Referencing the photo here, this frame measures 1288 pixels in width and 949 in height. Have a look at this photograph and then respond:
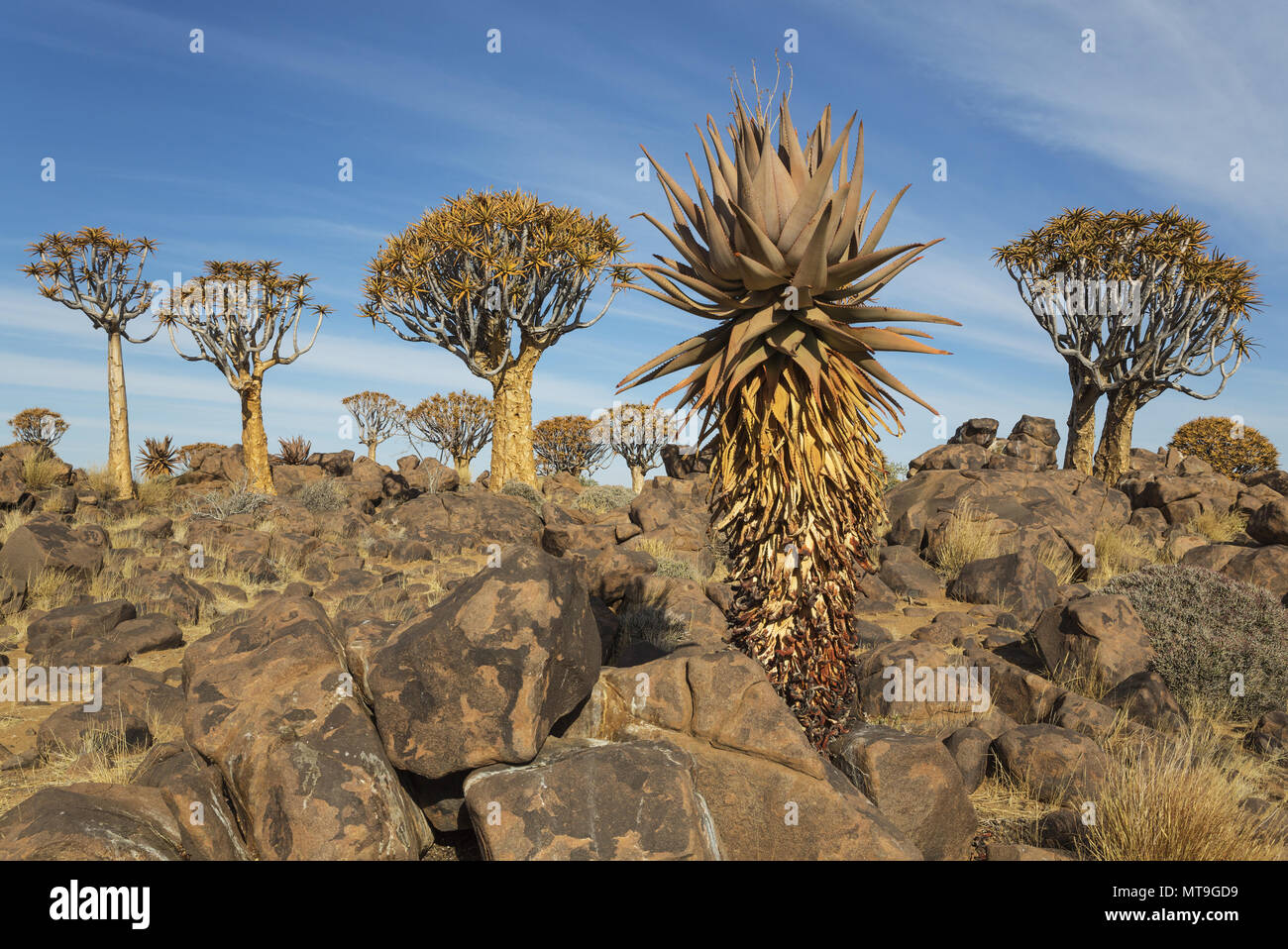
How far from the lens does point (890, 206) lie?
506 cm

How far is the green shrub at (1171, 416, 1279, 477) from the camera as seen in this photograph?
33.3 m

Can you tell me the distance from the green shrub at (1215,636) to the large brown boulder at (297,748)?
814 cm

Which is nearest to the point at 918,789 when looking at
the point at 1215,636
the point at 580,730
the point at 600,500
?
the point at 580,730

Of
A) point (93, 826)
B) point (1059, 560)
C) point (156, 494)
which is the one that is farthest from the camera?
point (156, 494)

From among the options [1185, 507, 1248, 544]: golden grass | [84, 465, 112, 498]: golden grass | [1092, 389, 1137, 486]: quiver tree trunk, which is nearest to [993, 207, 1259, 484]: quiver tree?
[1092, 389, 1137, 486]: quiver tree trunk

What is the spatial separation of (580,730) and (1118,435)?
26.1 meters

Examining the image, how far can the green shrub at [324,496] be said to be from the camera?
20.2 meters

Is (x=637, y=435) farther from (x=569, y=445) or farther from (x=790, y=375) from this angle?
(x=790, y=375)

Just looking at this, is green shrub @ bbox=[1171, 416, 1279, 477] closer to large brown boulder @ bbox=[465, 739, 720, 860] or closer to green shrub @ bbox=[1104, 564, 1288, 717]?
green shrub @ bbox=[1104, 564, 1288, 717]

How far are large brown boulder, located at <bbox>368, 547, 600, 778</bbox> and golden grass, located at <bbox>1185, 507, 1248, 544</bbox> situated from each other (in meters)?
16.8

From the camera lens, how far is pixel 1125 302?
79.6 ft

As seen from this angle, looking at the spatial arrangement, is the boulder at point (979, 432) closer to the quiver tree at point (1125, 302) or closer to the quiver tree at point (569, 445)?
the quiver tree at point (1125, 302)

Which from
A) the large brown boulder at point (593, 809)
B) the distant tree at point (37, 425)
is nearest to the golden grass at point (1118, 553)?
the large brown boulder at point (593, 809)
